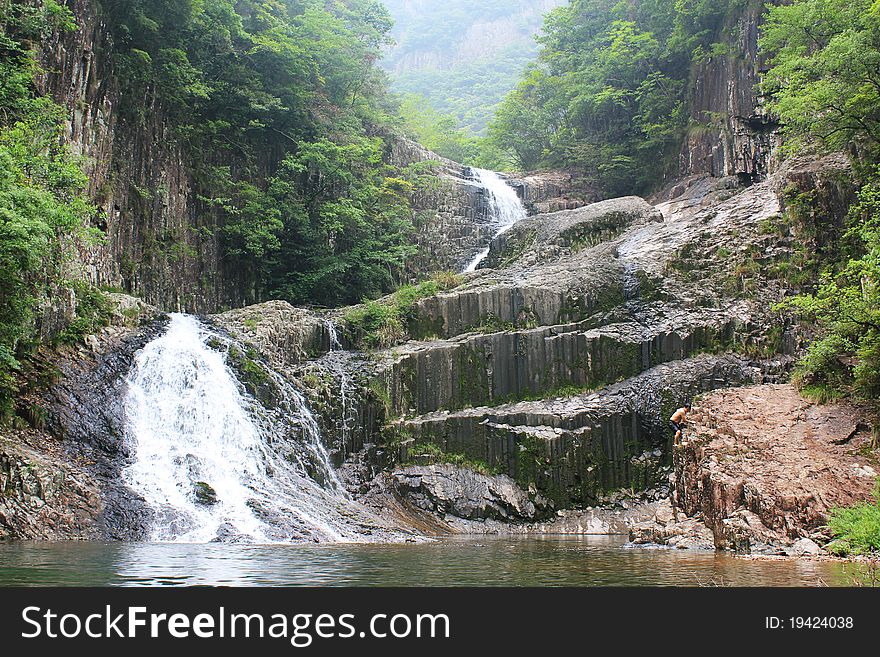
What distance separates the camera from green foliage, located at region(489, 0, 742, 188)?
37656mm

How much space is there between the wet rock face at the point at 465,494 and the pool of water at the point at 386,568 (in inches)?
342

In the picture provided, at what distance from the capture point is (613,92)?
38781 millimetres

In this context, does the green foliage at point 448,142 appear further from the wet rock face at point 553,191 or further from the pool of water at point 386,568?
the pool of water at point 386,568

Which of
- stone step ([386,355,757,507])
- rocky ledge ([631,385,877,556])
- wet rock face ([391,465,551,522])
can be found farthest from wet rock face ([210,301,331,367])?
rocky ledge ([631,385,877,556])

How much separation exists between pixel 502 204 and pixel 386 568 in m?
30.4

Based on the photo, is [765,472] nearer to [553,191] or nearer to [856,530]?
[856,530]

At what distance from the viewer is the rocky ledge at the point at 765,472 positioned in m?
11.8

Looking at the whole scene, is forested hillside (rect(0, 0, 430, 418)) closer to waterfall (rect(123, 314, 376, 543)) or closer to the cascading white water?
waterfall (rect(123, 314, 376, 543))

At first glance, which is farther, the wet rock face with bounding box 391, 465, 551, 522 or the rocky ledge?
the wet rock face with bounding box 391, 465, 551, 522

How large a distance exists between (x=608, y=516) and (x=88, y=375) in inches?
585

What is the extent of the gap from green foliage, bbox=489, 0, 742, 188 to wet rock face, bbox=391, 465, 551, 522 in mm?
23568

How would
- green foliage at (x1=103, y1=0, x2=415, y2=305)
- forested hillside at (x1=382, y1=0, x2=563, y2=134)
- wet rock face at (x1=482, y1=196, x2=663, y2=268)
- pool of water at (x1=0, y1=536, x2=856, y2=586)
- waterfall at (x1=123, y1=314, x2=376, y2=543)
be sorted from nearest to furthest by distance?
pool of water at (x1=0, y1=536, x2=856, y2=586), waterfall at (x1=123, y1=314, x2=376, y2=543), wet rock face at (x1=482, y1=196, x2=663, y2=268), green foliage at (x1=103, y1=0, x2=415, y2=305), forested hillside at (x1=382, y1=0, x2=563, y2=134)

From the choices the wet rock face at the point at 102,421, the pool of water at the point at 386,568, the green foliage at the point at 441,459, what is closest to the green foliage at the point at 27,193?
the wet rock face at the point at 102,421

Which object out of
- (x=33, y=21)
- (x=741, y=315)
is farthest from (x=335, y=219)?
(x=741, y=315)
